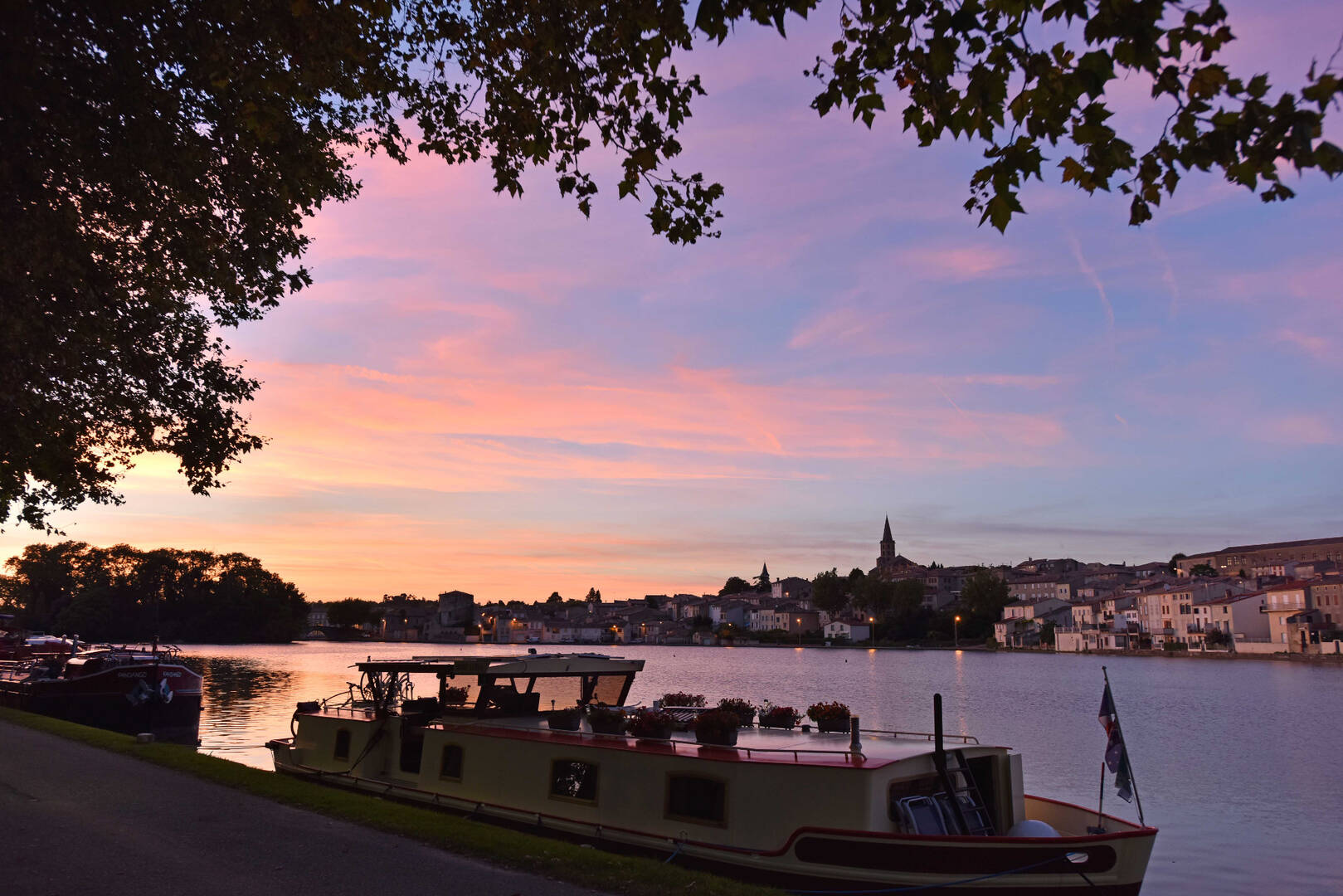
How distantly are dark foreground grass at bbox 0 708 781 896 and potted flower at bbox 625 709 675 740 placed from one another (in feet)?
7.89

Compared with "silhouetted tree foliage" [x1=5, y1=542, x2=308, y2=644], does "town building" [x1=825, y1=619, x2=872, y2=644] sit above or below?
below

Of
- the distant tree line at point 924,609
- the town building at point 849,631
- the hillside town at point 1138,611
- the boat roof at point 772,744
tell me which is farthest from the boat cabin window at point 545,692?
the town building at point 849,631

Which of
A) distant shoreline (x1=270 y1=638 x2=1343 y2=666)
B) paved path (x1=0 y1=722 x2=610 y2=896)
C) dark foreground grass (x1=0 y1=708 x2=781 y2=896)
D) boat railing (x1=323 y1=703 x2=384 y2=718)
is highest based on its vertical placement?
boat railing (x1=323 y1=703 x2=384 y2=718)

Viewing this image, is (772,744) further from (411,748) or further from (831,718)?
(411,748)

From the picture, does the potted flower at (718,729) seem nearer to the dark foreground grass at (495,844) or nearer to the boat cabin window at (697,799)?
the boat cabin window at (697,799)

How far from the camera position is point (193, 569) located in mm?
151875

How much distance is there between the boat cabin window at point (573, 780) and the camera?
14281 millimetres

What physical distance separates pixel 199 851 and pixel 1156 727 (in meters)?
46.1

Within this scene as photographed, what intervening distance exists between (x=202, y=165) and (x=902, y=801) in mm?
Result: 12158

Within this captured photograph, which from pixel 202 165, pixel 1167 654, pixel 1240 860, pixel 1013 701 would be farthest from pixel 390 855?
pixel 1167 654

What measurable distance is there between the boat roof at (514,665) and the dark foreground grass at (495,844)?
326 centimetres

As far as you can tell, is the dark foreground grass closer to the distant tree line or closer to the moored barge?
the moored barge

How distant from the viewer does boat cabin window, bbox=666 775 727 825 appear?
12875mm

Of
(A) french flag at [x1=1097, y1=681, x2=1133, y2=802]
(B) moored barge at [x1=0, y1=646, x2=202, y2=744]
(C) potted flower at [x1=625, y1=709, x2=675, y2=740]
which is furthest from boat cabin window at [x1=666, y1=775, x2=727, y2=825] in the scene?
(B) moored barge at [x1=0, y1=646, x2=202, y2=744]
